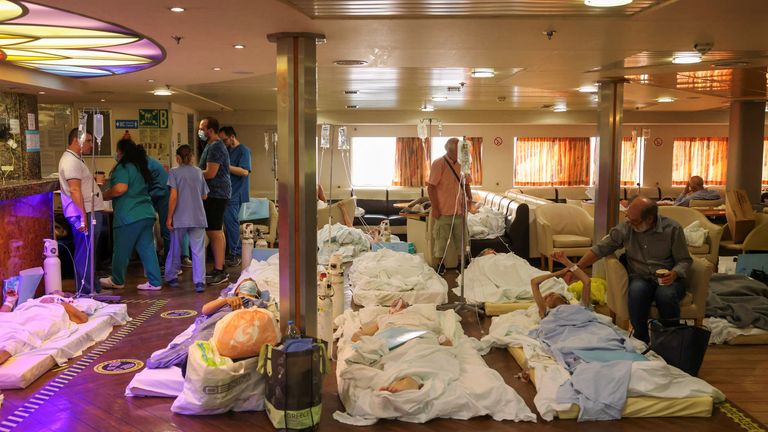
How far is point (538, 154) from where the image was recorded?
1537 cm

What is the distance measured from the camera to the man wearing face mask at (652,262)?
5348mm

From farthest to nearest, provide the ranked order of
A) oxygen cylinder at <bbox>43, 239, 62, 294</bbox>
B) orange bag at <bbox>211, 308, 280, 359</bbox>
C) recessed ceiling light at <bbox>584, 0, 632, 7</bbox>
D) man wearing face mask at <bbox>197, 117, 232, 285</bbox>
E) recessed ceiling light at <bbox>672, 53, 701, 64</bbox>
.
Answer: man wearing face mask at <bbox>197, 117, 232, 285</bbox> → oxygen cylinder at <bbox>43, 239, 62, 294</bbox> → recessed ceiling light at <bbox>672, 53, 701, 64</bbox> → orange bag at <bbox>211, 308, 280, 359</bbox> → recessed ceiling light at <bbox>584, 0, 632, 7</bbox>

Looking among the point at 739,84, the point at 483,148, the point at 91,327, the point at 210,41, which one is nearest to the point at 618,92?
the point at 739,84

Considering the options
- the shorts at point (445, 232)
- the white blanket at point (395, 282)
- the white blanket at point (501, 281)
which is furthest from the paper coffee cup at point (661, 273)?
the shorts at point (445, 232)

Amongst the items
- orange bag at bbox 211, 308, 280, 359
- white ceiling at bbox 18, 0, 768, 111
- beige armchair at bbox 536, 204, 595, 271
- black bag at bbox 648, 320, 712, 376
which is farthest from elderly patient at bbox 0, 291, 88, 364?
beige armchair at bbox 536, 204, 595, 271

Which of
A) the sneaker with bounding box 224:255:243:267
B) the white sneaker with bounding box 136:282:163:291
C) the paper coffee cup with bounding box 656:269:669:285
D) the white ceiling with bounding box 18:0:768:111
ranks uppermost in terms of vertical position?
the white ceiling with bounding box 18:0:768:111

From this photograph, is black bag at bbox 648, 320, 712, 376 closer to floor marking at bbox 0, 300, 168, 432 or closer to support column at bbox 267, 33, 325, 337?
support column at bbox 267, 33, 325, 337

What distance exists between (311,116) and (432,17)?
3.38 feet

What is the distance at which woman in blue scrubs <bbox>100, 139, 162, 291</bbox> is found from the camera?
7.12 meters

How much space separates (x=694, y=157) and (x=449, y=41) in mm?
12638

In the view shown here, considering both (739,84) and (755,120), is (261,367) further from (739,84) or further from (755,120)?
(755,120)

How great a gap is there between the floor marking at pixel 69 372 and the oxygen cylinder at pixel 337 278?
5.82 feet

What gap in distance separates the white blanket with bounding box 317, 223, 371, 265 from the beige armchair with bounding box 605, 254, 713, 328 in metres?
3.95

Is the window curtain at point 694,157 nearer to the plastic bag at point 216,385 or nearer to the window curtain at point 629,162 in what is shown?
the window curtain at point 629,162
